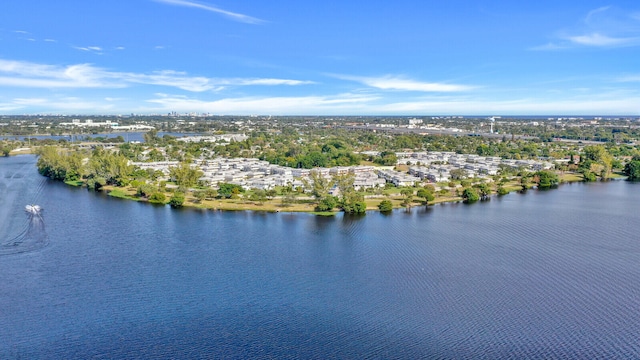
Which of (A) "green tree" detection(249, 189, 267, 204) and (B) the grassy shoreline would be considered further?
(A) "green tree" detection(249, 189, 267, 204)

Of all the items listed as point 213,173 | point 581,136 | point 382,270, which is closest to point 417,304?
point 382,270

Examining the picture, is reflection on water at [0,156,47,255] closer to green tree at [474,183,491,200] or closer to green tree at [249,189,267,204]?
green tree at [249,189,267,204]

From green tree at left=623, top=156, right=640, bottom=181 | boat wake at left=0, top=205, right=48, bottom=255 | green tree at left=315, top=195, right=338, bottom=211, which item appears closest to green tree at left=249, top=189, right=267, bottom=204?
green tree at left=315, top=195, right=338, bottom=211

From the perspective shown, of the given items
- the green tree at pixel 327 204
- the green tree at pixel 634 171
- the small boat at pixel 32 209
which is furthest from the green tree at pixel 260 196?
the green tree at pixel 634 171

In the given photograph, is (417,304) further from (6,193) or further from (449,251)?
(6,193)

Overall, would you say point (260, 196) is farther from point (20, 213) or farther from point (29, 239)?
point (20, 213)

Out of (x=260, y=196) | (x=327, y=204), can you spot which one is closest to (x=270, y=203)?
(x=260, y=196)

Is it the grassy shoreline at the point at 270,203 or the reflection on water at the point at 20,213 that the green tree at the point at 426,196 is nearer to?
the grassy shoreline at the point at 270,203

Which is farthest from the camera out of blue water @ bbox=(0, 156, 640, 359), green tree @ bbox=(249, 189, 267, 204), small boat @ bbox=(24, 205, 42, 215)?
green tree @ bbox=(249, 189, 267, 204)
